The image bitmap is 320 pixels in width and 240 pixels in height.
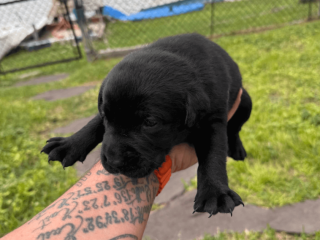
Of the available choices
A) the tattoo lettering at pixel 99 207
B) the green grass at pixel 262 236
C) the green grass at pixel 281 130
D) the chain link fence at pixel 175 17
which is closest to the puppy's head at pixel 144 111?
the tattoo lettering at pixel 99 207

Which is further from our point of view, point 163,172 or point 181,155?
point 181,155

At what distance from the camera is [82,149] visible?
2072mm

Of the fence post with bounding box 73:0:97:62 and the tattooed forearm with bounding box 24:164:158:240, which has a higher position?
the tattooed forearm with bounding box 24:164:158:240

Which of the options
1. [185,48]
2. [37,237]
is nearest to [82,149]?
[37,237]

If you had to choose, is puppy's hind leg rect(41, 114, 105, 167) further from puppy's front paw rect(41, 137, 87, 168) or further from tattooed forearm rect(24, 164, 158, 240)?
tattooed forearm rect(24, 164, 158, 240)

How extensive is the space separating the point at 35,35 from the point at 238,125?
935 centimetres

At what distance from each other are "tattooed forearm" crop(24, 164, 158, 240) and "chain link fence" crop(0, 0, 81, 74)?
26.4 ft

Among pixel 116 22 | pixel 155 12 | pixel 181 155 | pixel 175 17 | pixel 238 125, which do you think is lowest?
pixel 175 17

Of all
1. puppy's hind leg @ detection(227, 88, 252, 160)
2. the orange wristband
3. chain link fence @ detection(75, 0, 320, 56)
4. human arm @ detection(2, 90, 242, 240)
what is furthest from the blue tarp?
human arm @ detection(2, 90, 242, 240)

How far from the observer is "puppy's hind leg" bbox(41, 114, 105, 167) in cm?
205

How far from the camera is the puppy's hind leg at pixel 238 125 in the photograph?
2.73 meters

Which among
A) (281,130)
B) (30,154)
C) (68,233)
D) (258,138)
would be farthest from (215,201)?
(30,154)

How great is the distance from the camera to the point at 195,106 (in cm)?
169

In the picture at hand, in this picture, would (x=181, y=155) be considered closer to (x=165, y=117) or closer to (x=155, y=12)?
(x=165, y=117)
